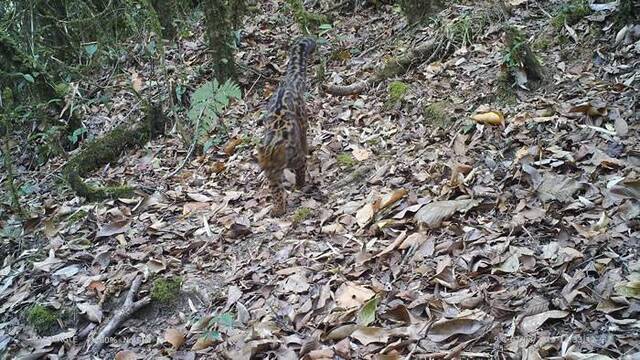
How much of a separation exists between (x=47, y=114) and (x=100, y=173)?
5.34 ft

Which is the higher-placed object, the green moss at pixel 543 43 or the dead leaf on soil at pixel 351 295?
the green moss at pixel 543 43

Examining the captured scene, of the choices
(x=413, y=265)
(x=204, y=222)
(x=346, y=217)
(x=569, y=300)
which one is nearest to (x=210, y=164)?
(x=204, y=222)

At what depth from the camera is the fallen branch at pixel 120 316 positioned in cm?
472

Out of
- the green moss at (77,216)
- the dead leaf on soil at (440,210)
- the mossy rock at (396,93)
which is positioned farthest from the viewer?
the mossy rock at (396,93)

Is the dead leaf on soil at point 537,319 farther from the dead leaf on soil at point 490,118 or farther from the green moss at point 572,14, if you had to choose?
the green moss at point 572,14

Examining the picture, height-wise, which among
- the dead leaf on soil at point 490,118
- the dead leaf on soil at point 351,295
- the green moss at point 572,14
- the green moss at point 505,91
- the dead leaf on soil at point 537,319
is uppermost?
the green moss at point 572,14

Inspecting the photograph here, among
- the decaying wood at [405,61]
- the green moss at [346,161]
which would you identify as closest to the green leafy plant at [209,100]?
the decaying wood at [405,61]

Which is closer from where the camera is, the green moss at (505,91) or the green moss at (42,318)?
the green moss at (42,318)

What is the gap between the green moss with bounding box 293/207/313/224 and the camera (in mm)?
5574

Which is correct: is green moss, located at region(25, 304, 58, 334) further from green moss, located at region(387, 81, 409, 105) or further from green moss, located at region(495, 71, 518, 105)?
green moss, located at region(495, 71, 518, 105)

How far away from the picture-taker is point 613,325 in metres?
3.41

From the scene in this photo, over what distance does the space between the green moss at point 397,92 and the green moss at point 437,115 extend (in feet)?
1.74

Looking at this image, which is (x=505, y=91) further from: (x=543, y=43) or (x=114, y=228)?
(x=114, y=228)

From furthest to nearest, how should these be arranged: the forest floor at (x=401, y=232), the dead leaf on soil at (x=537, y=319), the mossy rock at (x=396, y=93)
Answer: the mossy rock at (x=396, y=93), the forest floor at (x=401, y=232), the dead leaf on soil at (x=537, y=319)
